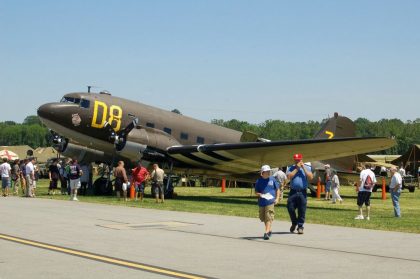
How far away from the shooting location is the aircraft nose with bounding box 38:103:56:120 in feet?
96.3

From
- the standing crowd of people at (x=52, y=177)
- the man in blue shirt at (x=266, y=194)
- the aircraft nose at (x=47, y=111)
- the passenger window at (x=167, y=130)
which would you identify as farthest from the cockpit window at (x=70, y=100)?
the man in blue shirt at (x=266, y=194)

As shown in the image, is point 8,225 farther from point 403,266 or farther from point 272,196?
point 403,266

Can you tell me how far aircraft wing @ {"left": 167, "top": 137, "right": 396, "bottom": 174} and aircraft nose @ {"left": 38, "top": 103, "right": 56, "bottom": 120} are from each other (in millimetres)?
5557

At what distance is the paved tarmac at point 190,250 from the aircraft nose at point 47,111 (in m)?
11.6

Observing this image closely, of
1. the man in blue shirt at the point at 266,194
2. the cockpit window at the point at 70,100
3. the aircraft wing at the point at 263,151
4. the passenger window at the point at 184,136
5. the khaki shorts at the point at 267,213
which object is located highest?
the cockpit window at the point at 70,100

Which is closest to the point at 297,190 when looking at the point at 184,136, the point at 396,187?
the point at 396,187

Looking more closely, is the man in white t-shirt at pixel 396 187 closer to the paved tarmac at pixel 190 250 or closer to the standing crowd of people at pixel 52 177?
the paved tarmac at pixel 190 250

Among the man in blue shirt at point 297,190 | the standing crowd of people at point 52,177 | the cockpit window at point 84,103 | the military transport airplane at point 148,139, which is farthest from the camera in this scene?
the cockpit window at point 84,103

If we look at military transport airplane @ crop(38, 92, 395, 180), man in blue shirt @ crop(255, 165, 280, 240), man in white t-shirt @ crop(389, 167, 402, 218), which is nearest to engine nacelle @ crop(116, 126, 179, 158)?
military transport airplane @ crop(38, 92, 395, 180)

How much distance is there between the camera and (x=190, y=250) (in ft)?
38.3

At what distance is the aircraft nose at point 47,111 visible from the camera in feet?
96.3

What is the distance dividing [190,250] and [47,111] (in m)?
19.3

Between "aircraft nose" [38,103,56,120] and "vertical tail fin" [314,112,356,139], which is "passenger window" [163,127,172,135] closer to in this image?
"aircraft nose" [38,103,56,120]

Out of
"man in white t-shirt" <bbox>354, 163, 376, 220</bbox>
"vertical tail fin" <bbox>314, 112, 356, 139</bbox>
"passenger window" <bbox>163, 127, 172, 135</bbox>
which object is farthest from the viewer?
"vertical tail fin" <bbox>314, 112, 356, 139</bbox>
